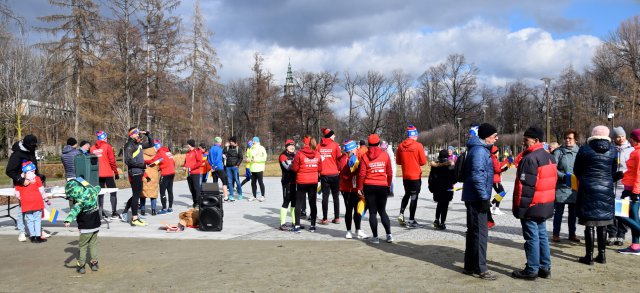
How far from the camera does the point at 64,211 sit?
1186 centimetres

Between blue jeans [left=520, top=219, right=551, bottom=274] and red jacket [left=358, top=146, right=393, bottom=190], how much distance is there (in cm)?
238

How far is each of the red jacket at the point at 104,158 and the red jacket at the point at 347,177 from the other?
16.2 feet

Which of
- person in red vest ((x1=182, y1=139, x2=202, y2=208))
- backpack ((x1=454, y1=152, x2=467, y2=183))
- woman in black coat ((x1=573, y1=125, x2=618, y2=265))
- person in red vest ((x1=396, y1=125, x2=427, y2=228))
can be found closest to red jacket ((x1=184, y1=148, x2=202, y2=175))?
person in red vest ((x1=182, y1=139, x2=202, y2=208))

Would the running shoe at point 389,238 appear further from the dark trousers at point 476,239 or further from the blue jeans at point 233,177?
the blue jeans at point 233,177

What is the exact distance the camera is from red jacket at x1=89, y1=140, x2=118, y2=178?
32.9ft

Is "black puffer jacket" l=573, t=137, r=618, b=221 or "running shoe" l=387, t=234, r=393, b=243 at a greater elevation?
"black puffer jacket" l=573, t=137, r=618, b=221

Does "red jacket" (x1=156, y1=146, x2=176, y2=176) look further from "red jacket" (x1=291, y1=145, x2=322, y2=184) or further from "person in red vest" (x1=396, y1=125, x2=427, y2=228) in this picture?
"person in red vest" (x1=396, y1=125, x2=427, y2=228)

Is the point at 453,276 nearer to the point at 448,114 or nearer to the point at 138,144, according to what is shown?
the point at 138,144

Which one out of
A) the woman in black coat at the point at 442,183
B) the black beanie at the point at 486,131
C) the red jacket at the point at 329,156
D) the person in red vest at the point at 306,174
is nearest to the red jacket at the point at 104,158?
the person in red vest at the point at 306,174

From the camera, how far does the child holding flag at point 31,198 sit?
26.1 ft

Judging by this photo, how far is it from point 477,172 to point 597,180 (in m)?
1.71

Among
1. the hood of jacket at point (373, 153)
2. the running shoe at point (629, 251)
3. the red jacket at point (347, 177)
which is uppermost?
the hood of jacket at point (373, 153)

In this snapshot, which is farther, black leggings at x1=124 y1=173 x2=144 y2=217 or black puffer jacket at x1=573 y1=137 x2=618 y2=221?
black leggings at x1=124 y1=173 x2=144 y2=217

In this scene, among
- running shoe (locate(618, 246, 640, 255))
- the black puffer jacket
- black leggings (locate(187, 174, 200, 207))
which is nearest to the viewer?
the black puffer jacket
